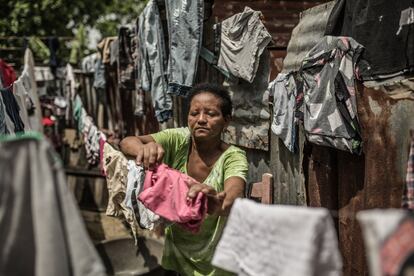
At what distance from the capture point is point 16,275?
184 cm

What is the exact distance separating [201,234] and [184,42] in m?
3.34

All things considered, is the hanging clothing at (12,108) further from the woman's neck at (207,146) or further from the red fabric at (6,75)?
the woman's neck at (207,146)

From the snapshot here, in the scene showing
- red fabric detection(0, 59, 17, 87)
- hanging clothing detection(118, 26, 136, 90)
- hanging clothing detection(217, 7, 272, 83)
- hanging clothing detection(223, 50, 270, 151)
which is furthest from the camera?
hanging clothing detection(118, 26, 136, 90)

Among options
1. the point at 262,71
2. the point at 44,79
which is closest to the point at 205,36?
the point at 262,71

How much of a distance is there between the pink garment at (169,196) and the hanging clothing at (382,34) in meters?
1.52

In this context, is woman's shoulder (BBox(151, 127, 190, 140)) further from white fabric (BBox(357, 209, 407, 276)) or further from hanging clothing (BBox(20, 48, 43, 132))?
hanging clothing (BBox(20, 48, 43, 132))

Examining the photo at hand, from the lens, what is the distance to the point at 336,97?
3.74 meters

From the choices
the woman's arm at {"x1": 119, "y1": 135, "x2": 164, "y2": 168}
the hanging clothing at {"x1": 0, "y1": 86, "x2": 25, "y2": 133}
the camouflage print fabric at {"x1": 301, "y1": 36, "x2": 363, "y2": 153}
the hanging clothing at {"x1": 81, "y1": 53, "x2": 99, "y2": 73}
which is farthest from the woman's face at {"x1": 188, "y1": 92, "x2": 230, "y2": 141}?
the hanging clothing at {"x1": 81, "y1": 53, "x2": 99, "y2": 73}

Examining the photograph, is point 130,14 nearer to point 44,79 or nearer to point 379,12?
point 44,79

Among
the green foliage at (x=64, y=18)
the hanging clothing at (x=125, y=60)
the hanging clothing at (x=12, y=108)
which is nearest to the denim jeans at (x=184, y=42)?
the hanging clothing at (x=12, y=108)

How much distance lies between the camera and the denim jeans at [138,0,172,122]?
6.42 m

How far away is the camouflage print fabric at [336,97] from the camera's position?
3684 millimetres

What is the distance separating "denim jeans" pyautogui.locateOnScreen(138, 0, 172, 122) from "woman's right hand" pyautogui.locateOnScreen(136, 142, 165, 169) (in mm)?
3377

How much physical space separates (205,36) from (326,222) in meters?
4.97
